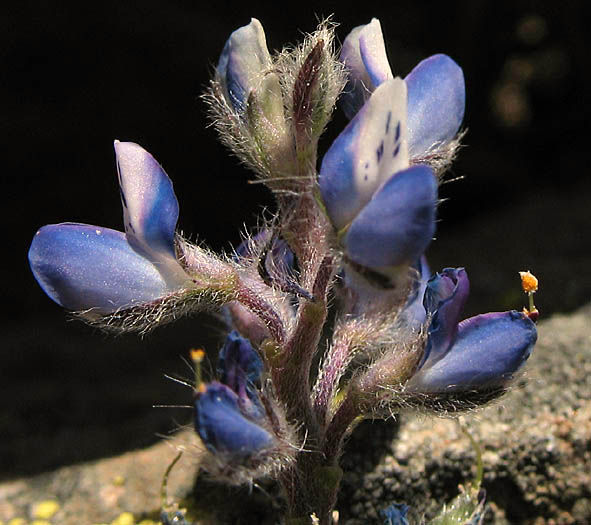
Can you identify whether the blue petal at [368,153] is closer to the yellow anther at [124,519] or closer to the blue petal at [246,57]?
the blue petal at [246,57]

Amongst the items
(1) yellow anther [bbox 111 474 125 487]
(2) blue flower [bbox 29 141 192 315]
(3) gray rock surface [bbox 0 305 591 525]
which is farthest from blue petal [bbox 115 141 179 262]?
(1) yellow anther [bbox 111 474 125 487]

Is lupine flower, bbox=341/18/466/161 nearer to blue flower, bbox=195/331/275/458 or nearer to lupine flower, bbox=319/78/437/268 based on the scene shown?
lupine flower, bbox=319/78/437/268

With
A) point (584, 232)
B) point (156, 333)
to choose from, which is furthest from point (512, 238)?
point (156, 333)

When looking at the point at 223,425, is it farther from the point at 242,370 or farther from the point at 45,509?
the point at 45,509

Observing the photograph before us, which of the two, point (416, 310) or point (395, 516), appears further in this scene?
point (416, 310)

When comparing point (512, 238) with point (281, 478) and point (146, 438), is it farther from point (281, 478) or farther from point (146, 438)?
point (281, 478)

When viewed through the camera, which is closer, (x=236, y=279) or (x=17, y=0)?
(x=236, y=279)

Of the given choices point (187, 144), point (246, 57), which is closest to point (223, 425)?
point (246, 57)
